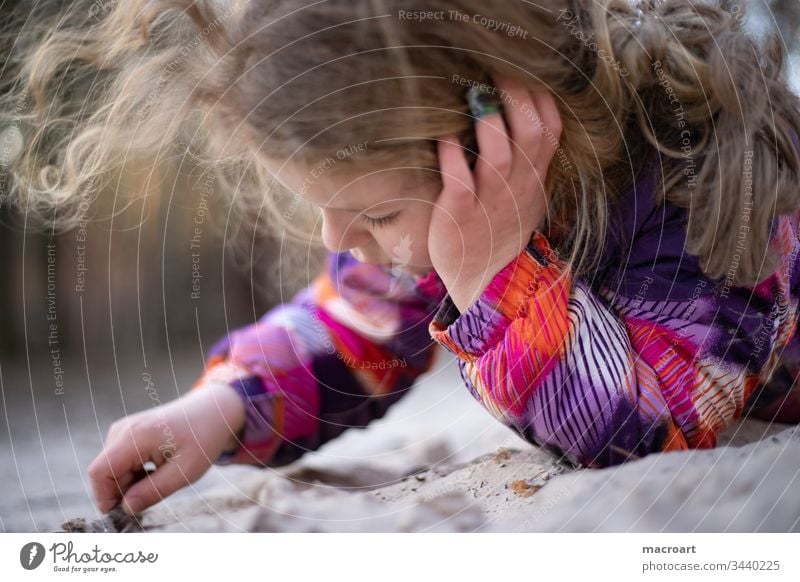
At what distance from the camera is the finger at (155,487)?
1.65ft

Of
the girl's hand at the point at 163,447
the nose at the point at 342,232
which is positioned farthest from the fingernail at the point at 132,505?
the nose at the point at 342,232

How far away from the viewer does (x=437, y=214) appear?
18.3 inches

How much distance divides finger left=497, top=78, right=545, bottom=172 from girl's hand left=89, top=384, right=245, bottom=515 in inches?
9.9

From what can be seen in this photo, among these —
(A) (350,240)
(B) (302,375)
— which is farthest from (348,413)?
(A) (350,240)

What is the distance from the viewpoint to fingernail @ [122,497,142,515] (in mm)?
500

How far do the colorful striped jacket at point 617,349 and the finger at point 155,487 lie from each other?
0.04 m

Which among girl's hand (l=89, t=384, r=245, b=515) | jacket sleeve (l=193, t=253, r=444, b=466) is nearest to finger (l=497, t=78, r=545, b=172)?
jacket sleeve (l=193, t=253, r=444, b=466)

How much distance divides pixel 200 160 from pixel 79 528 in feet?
0.80

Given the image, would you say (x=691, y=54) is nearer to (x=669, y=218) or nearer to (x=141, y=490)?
(x=669, y=218)

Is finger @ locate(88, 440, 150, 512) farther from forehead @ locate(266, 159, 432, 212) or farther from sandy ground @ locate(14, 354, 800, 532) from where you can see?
forehead @ locate(266, 159, 432, 212)

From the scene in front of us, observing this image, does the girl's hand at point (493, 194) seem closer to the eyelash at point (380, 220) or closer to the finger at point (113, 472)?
the eyelash at point (380, 220)

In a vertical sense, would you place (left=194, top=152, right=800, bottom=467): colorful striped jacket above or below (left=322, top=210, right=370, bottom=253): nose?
below

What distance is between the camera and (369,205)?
45cm
